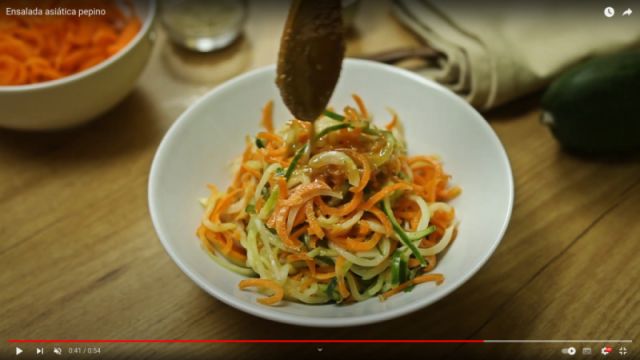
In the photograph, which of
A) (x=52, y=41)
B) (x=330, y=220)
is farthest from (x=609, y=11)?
(x=52, y=41)

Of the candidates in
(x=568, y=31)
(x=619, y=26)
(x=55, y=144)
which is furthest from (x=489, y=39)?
(x=55, y=144)

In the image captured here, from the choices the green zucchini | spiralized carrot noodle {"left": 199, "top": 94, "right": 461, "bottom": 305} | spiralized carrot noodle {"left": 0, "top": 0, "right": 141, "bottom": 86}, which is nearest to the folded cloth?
the green zucchini

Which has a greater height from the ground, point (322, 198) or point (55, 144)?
point (322, 198)

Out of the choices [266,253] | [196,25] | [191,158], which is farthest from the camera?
[196,25]

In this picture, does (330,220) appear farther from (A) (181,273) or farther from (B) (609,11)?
(B) (609,11)

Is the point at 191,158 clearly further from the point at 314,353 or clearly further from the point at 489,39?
the point at 489,39

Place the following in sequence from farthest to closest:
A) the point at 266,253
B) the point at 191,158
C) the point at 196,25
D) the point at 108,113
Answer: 1. the point at 196,25
2. the point at 108,113
3. the point at 191,158
4. the point at 266,253

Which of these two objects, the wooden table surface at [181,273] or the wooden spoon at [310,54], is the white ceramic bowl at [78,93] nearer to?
the wooden table surface at [181,273]
